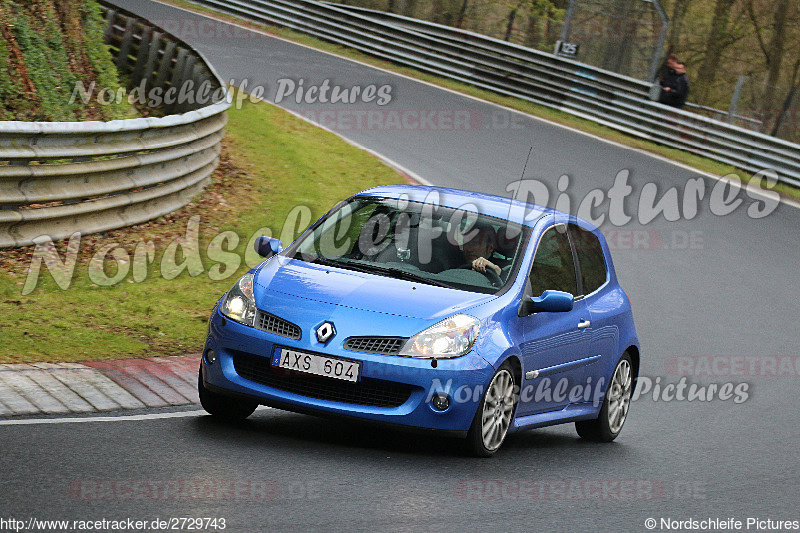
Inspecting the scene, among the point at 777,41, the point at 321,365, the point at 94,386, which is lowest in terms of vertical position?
the point at 94,386

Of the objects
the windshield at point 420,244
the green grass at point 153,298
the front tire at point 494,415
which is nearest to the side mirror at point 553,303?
the windshield at point 420,244

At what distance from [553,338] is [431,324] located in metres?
1.23

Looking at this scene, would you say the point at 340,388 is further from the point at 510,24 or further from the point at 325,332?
the point at 510,24

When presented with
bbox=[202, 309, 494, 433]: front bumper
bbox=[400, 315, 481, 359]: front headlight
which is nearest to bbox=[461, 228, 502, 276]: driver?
bbox=[400, 315, 481, 359]: front headlight

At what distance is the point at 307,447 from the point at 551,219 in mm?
2609

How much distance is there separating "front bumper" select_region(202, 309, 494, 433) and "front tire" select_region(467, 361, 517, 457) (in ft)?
0.30

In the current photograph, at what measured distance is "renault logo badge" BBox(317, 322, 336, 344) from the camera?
692 centimetres

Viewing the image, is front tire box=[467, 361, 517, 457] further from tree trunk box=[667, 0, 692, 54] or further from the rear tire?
tree trunk box=[667, 0, 692, 54]

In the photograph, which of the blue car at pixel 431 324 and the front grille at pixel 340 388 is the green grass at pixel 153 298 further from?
the front grille at pixel 340 388

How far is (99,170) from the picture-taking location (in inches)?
495

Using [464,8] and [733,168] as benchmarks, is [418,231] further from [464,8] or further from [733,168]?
[464,8]

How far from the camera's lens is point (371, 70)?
96.4 feet

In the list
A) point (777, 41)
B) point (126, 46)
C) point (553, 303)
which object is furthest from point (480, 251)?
point (777, 41)

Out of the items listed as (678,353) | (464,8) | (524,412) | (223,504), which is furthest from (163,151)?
(464,8)
